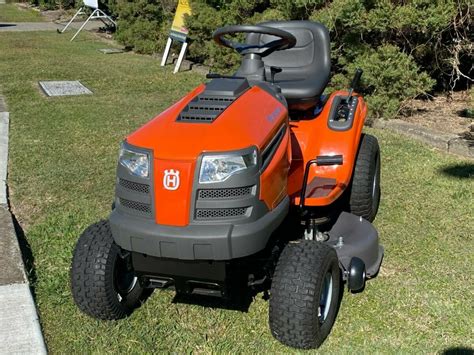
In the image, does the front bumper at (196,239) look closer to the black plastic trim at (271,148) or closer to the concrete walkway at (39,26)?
the black plastic trim at (271,148)

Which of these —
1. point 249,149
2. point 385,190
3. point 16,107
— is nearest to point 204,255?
point 249,149

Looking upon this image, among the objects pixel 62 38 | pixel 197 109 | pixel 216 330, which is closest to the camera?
pixel 197 109

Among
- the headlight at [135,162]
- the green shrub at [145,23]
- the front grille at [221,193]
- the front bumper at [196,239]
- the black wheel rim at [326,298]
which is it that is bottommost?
the green shrub at [145,23]

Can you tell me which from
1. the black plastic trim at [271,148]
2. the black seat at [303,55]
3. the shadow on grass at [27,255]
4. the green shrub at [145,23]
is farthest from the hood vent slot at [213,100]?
the green shrub at [145,23]

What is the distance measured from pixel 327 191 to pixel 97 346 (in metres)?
1.45

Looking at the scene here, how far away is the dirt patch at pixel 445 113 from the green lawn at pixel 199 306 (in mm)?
590

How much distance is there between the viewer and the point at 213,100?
2902 mm

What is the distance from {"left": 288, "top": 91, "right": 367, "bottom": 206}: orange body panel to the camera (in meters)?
3.30

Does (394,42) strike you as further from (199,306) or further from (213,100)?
(199,306)

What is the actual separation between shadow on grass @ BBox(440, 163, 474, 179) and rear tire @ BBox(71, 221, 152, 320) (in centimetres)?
332

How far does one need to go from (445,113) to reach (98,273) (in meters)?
5.36

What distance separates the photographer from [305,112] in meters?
3.81

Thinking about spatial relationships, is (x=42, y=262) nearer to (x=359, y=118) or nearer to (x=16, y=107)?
(x=359, y=118)

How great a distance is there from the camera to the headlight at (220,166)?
96.8 inches
